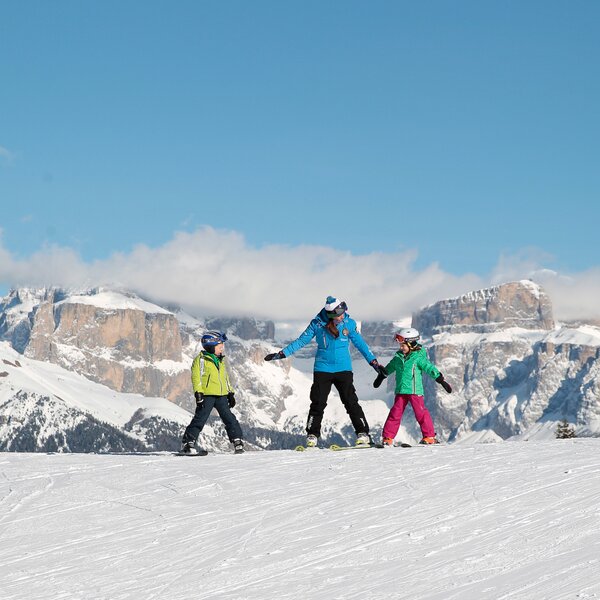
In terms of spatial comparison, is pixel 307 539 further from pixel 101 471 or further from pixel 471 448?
pixel 471 448

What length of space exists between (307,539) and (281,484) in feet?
9.77

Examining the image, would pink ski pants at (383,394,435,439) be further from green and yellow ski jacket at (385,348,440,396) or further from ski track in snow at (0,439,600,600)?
ski track in snow at (0,439,600,600)

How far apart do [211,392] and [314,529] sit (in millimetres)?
8040

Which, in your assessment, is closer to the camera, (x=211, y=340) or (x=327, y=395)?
(x=327, y=395)

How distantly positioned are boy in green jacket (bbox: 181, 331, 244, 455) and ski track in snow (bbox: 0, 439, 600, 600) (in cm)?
298

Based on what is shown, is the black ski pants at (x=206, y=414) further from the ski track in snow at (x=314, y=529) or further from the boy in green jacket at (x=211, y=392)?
the ski track in snow at (x=314, y=529)

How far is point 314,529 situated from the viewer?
8.55m

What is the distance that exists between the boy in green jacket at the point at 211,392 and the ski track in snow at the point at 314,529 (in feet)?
9.77

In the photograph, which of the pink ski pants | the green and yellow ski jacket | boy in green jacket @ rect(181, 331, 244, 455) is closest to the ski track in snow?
boy in green jacket @ rect(181, 331, 244, 455)

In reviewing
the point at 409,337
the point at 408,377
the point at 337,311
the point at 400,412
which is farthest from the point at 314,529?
the point at 409,337

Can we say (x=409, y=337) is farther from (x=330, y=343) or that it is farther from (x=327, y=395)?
(x=327, y=395)

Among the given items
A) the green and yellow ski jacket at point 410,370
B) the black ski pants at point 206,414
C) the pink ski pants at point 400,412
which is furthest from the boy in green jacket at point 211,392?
the green and yellow ski jacket at point 410,370

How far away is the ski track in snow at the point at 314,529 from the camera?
22.1 ft

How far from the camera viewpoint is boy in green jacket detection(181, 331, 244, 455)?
16219 mm
